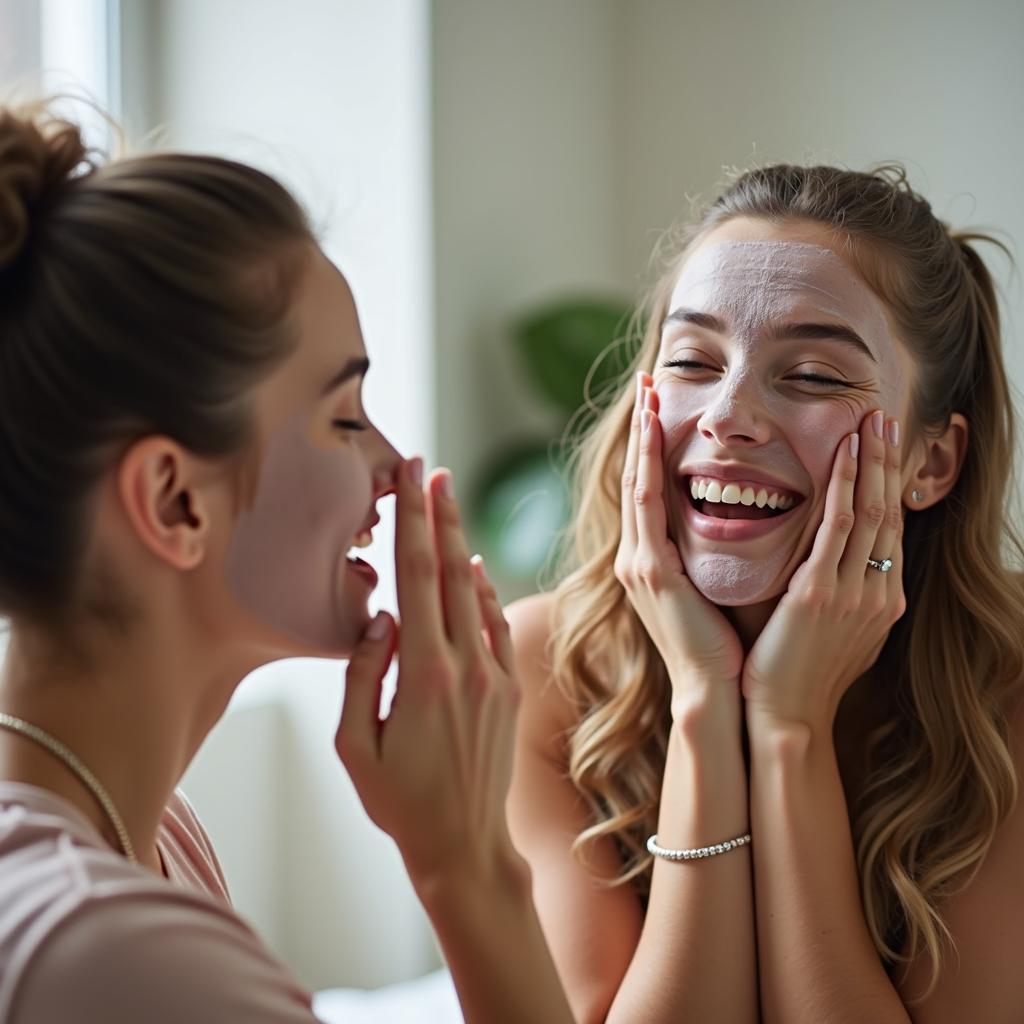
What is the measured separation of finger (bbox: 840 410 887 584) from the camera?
1.39 m

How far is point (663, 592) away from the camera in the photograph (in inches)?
57.3

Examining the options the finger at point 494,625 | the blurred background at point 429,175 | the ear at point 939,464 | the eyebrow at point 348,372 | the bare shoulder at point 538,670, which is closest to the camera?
the eyebrow at point 348,372

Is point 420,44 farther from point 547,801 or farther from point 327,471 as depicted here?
point 327,471

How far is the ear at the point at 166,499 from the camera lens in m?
0.89

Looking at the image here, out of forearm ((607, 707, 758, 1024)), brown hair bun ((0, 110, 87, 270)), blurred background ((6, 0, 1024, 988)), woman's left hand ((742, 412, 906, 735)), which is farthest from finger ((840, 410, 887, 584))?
blurred background ((6, 0, 1024, 988))

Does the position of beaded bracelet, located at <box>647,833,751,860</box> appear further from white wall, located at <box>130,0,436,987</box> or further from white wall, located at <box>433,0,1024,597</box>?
white wall, located at <box>433,0,1024,597</box>

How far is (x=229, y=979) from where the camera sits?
0.79 metres

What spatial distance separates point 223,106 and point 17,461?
1933mm

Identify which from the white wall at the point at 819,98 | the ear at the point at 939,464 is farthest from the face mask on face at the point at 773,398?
the white wall at the point at 819,98

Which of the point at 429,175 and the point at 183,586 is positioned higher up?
the point at 429,175

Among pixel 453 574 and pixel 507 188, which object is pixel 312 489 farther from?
pixel 507 188

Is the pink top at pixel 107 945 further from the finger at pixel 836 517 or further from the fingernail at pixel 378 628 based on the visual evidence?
the finger at pixel 836 517

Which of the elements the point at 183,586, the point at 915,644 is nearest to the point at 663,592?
the point at 915,644

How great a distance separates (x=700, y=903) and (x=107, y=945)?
764 mm
